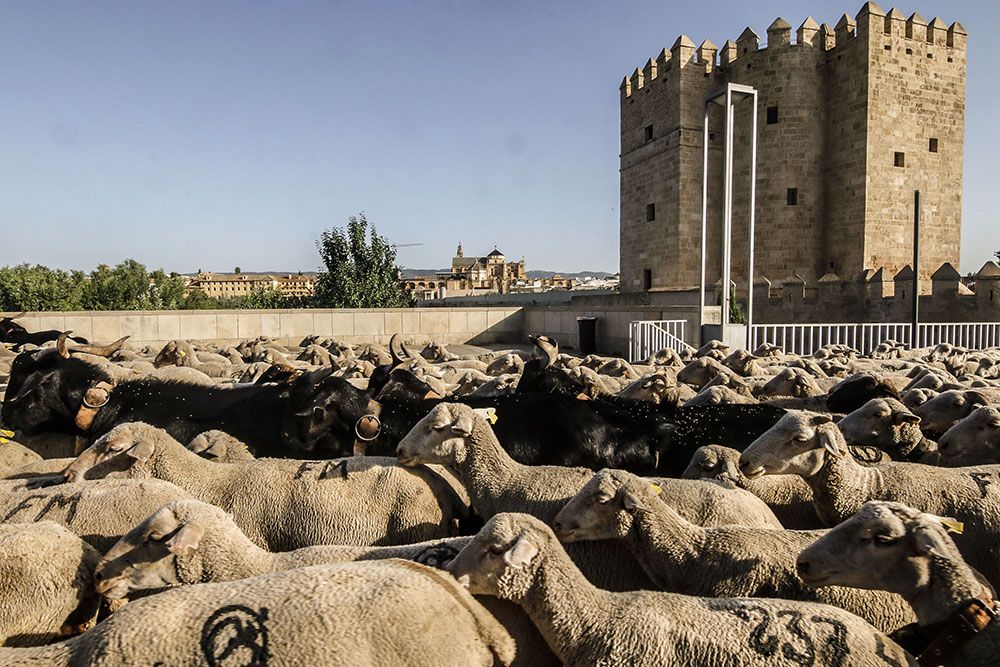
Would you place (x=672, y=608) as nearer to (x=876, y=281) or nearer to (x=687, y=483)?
(x=687, y=483)

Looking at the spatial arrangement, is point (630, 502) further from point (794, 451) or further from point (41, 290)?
point (41, 290)

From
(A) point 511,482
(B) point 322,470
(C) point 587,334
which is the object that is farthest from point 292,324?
(A) point 511,482

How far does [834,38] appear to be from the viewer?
31.6m

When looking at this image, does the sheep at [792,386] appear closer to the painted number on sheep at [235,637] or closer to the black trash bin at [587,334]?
the painted number on sheep at [235,637]

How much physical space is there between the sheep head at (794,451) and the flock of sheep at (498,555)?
0.5 inches

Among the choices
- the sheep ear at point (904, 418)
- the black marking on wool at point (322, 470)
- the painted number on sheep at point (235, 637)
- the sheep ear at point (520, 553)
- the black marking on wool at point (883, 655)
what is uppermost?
the sheep ear at point (904, 418)

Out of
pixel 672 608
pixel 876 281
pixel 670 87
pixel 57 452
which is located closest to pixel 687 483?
pixel 672 608

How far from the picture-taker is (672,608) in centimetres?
254

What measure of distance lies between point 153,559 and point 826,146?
34893 mm

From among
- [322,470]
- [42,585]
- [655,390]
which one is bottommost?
[42,585]

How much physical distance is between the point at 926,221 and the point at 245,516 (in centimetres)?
3512

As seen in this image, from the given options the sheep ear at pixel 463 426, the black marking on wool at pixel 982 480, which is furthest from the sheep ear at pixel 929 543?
the sheep ear at pixel 463 426

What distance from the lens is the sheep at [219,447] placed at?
486cm

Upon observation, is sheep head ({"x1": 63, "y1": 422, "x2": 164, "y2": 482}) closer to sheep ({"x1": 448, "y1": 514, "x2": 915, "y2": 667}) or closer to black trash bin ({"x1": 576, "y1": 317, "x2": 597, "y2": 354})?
sheep ({"x1": 448, "y1": 514, "x2": 915, "y2": 667})
